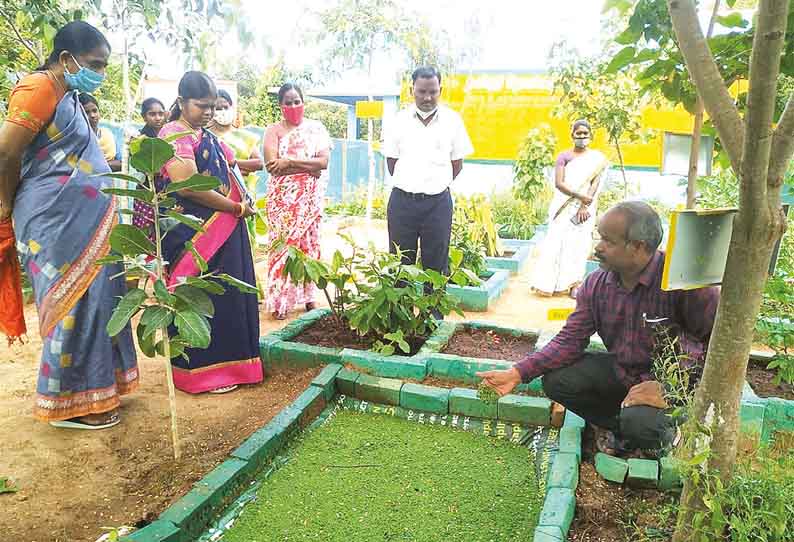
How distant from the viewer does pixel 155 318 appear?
212 centimetres

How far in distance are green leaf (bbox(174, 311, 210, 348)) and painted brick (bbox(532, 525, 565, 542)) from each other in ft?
4.16

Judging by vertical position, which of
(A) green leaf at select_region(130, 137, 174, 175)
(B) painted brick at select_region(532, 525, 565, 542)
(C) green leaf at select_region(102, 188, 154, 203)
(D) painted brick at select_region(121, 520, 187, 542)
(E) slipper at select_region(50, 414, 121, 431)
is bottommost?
(E) slipper at select_region(50, 414, 121, 431)

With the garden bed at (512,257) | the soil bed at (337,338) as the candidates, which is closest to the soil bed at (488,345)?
the soil bed at (337,338)

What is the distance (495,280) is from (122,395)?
353cm

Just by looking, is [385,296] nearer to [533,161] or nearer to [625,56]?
[625,56]

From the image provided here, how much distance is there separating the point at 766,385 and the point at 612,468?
1.31 meters

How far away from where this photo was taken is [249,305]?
3.23 meters

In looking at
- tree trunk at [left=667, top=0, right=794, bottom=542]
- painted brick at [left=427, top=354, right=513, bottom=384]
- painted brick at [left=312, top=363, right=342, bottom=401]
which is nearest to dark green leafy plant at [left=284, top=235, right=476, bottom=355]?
painted brick at [left=427, top=354, right=513, bottom=384]

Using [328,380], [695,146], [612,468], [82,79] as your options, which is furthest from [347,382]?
[695,146]

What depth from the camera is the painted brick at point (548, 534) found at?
5.77ft

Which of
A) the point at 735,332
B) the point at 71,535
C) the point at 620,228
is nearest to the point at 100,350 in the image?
the point at 71,535

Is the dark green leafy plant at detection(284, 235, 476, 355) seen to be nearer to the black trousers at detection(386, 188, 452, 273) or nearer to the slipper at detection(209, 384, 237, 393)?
the black trousers at detection(386, 188, 452, 273)

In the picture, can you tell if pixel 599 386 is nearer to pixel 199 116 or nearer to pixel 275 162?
pixel 199 116

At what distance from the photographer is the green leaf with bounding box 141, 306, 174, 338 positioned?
210 cm
